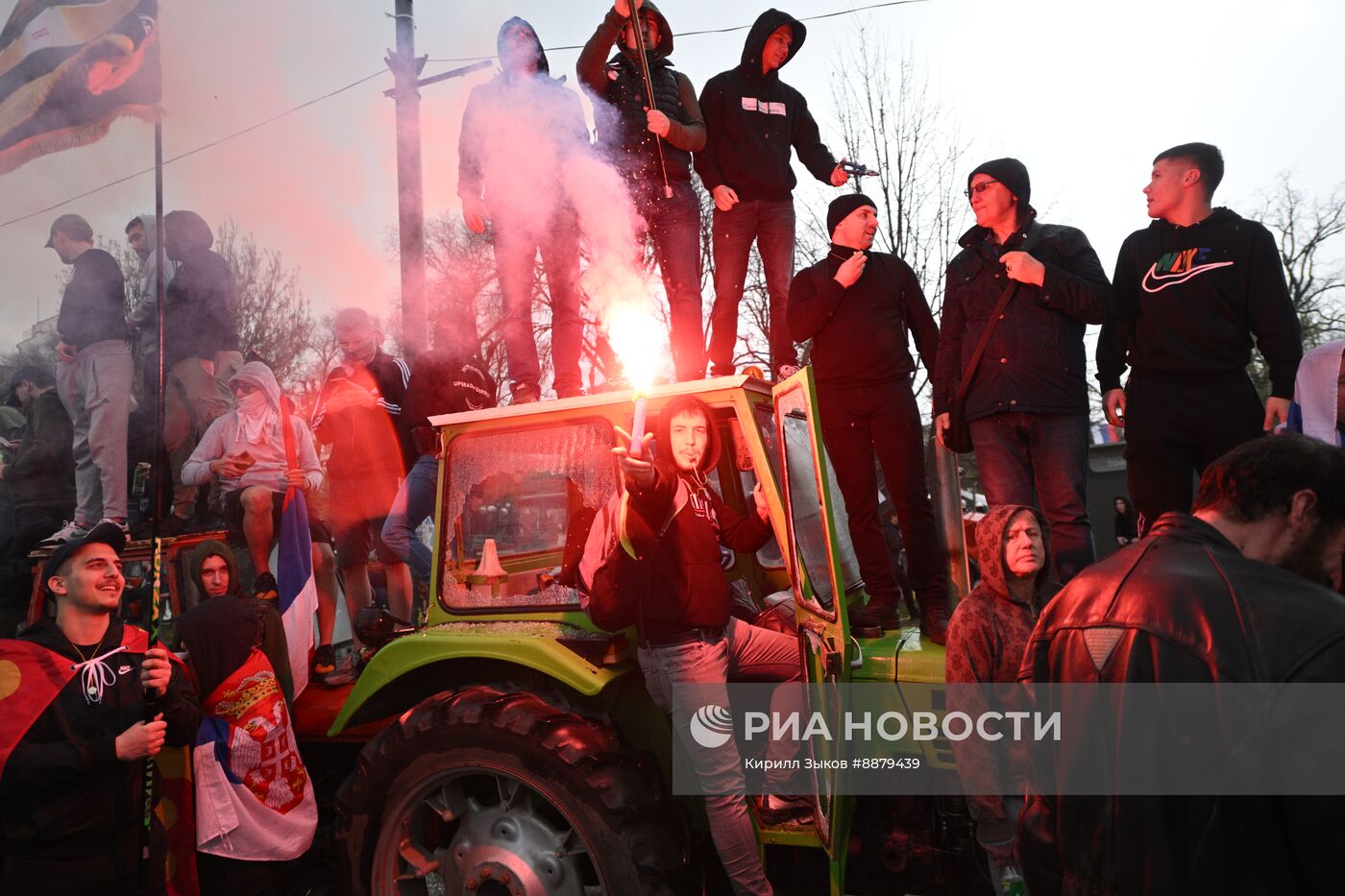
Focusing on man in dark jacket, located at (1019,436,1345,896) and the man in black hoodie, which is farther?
the man in black hoodie

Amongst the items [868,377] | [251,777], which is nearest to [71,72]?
[251,777]

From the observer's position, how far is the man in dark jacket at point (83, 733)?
3.34m

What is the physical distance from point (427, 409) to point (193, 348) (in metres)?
1.73

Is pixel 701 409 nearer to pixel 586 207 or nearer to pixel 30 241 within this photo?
pixel 586 207

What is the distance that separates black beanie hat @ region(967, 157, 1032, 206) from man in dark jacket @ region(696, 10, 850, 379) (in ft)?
3.66

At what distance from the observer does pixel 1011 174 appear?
388 cm

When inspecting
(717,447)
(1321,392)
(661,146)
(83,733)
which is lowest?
(83,733)

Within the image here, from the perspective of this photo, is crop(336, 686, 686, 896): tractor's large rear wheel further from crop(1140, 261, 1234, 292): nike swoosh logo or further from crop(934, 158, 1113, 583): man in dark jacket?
crop(1140, 261, 1234, 292): nike swoosh logo

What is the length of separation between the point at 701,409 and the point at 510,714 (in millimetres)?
→ 1432

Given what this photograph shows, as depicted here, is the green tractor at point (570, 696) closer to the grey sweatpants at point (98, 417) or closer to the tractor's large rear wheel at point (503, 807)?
the tractor's large rear wheel at point (503, 807)

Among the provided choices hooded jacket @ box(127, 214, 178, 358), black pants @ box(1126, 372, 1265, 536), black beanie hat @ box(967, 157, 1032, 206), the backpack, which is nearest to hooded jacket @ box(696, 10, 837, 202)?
black beanie hat @ box(967, 157, 1032, 206)

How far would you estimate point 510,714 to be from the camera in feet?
10.8

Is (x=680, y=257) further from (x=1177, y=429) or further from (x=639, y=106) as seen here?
(x=1177, y=429)

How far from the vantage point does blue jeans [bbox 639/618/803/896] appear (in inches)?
120
